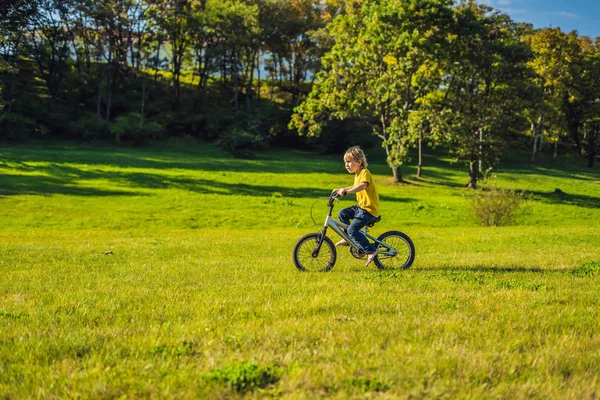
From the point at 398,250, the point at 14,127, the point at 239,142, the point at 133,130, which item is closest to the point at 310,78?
the point at 239,142

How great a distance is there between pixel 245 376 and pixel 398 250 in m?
7.77

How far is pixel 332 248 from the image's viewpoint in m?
11.6

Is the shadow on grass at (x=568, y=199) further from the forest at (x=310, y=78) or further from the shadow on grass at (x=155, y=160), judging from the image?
the shadow on grass at (x=155, y=160)

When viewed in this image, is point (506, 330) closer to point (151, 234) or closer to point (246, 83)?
point (151, 234)

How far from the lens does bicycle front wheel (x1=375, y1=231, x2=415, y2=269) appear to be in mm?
11820

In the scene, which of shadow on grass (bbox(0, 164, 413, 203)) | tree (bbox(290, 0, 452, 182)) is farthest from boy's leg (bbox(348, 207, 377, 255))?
tree (bbox(290, 0, 452, 182))

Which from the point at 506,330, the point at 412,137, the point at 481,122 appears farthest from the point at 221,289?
the point at 481,122

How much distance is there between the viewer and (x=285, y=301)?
7.79 meters

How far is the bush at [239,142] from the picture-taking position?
6028 centimetres

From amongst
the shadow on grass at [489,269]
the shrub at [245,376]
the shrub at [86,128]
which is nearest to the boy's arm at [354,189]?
the shadow on grass at [489,269]

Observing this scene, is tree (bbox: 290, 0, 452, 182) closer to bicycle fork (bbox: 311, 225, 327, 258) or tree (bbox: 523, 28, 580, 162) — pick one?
bicycle fork (bbox: 311, 225, 327, 258)

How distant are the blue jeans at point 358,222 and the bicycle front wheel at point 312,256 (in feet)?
1.97

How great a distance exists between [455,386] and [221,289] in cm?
516

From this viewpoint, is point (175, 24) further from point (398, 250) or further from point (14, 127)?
point (398, 250)
